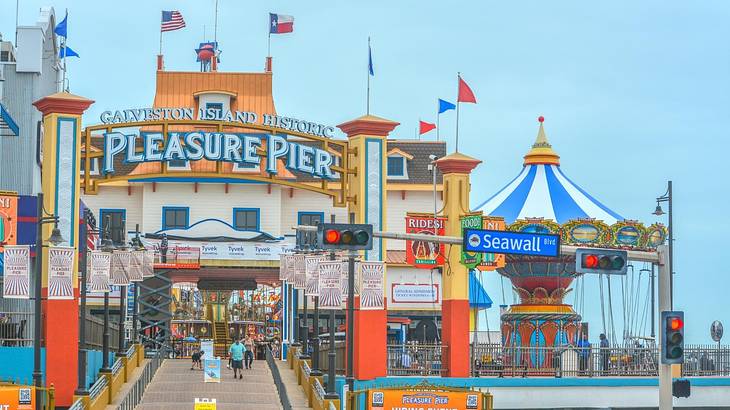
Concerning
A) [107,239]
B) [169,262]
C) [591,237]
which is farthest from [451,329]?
[169,262]

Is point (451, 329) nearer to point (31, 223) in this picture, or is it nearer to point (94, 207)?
point (31, 223)

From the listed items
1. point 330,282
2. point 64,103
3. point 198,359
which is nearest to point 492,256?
point 330,282

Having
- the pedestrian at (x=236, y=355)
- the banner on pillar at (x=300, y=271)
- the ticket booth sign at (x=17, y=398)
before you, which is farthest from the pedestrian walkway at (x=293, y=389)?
the ticket booth sign at (x=17, y=398)

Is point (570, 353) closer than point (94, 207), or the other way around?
point (570, 353)

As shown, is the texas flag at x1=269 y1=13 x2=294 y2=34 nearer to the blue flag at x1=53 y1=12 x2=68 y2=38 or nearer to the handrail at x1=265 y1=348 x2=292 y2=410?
the blue flag at x1=53 y1=12 x2=68 y2=38

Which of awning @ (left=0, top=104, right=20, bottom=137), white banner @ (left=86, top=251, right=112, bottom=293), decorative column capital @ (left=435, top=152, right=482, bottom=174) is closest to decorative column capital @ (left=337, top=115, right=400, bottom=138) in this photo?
decorative column capital @ (left=435, top=152, right=482, bottom=174)

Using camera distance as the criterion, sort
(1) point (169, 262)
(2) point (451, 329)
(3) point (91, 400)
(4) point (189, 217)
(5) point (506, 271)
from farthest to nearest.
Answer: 1. (4) point (189, 217)
2. (1) point (169, 262)
3. (5) point (506, 271)
4. (2) point (451, 329)
5. (3) point (91, 400)

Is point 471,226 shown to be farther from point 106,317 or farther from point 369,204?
point 106,317

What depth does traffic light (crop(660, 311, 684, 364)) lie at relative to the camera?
88.0 feet

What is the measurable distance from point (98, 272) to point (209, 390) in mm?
5061

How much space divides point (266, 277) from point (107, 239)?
23.2m

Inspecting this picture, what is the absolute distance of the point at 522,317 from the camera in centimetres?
5219

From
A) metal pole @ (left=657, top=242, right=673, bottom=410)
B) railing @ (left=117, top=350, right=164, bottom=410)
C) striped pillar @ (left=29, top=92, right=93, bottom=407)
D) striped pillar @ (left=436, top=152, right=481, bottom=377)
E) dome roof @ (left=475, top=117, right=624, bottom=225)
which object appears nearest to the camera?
metal pole @ (left=657, top=242, right=673, bottom=410)

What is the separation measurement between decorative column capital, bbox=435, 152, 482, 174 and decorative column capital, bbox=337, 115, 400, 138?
2788 mm
